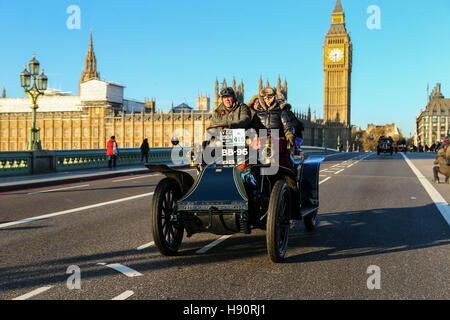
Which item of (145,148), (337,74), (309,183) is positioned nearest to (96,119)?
(337,74)

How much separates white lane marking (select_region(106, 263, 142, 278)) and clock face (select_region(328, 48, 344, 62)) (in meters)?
154

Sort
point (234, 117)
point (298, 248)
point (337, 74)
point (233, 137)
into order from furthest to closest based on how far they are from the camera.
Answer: point (337, 74) → point (298, 248) → point (234, 117) → point (233, 137)

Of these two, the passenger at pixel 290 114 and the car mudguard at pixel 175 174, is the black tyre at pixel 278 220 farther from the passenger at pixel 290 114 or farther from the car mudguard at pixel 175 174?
the passenger at pixel 290 114

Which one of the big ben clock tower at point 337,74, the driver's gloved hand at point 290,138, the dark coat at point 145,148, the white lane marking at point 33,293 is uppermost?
the big ben clock tower at point 337,74

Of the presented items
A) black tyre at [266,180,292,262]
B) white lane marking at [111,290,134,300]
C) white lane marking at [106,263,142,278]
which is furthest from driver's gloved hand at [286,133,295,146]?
white lane marking at [111,290,134,300]

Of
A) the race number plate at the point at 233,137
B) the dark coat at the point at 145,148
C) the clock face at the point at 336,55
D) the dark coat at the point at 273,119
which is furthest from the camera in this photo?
the clock face at the point at 336,55

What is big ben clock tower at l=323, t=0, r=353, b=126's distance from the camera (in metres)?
150

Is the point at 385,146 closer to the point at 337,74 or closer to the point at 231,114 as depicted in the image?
the point at 231,114

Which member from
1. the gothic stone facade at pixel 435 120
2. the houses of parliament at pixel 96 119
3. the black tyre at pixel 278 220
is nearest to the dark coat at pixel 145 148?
the black tyre at pixel 278 220

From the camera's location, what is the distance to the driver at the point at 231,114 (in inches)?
229

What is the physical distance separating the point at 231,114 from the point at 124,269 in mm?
2329

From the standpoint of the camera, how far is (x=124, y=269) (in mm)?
4867
